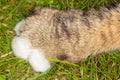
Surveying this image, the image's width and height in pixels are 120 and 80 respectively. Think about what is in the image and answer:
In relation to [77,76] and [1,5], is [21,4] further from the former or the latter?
[77,76]

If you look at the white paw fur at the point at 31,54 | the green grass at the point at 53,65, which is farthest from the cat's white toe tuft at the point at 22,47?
the green grass at the point at 53,65

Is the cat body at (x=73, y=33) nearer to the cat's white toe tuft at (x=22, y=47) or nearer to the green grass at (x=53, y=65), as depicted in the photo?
the cat's white toe tuft at (x=22, y=47)

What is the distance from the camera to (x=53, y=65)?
7.60ft

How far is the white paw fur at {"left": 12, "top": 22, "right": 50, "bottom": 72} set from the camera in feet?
7.07

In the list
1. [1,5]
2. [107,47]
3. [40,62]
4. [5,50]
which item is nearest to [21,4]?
[1,5]

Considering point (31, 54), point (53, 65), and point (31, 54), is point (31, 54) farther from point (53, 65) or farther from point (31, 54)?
point (53, 65)

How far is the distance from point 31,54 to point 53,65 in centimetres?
22

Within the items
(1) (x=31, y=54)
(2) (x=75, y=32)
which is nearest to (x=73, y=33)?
(2) (x=75, y=32)

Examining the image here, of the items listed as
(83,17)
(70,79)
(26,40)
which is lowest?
(70,79)

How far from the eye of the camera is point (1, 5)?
2561 mm

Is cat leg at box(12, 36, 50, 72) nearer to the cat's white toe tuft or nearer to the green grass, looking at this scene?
the cat's white toe tuft

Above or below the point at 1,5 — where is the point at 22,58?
below

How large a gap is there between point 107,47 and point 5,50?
77 centimetres

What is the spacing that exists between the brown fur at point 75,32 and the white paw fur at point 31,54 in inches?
1.3
